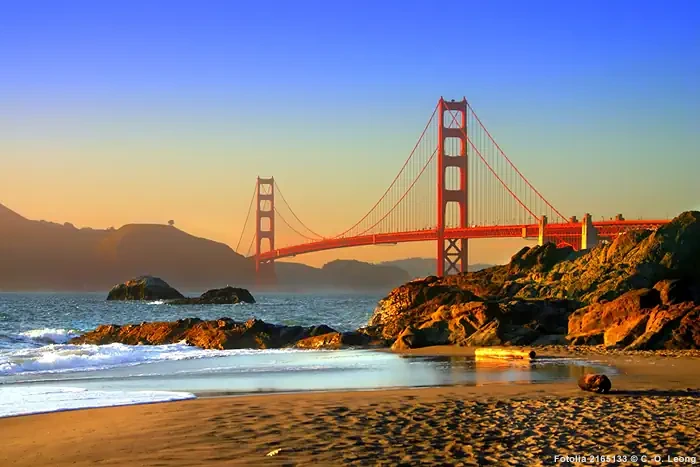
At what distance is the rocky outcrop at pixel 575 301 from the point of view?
1884 cm

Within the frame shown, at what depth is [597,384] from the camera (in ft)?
35.8

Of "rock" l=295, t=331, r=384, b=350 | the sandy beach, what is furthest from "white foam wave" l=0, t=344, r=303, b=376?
the sandy beach

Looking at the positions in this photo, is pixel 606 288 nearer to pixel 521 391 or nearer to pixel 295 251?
pixel 521 391

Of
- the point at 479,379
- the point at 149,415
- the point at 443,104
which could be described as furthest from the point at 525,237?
the point at 149,415

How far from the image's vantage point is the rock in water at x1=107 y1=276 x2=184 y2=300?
93062 millimetres

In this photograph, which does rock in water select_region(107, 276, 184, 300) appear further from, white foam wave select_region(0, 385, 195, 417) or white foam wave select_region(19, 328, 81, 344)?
white foam wave select_region(0, 385, 195, 417)

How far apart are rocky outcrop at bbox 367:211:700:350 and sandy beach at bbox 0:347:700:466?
24.0 feet

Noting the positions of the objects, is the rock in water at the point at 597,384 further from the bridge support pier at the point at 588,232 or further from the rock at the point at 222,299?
the rock at the point at 222,299

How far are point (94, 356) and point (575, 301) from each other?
41.4 feet

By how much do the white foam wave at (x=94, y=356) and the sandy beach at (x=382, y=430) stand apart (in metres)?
7.59

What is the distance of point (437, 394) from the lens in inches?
441

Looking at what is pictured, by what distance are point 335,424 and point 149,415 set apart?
2.40 m

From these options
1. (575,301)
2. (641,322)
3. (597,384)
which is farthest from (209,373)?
(575,301)

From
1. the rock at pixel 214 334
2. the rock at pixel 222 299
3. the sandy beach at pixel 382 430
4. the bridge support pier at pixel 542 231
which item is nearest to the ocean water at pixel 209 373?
the rock at pixel 214 334
